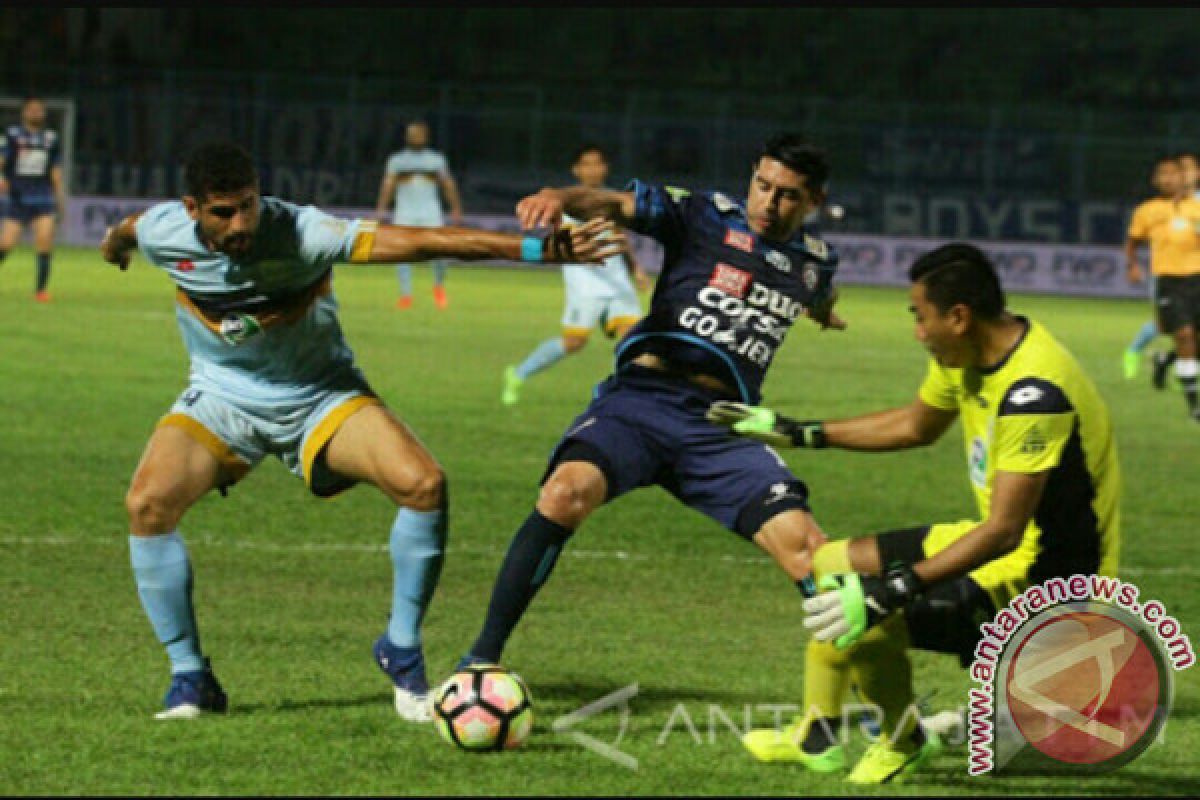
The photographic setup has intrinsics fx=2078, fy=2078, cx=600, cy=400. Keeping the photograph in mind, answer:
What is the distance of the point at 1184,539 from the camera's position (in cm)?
1136

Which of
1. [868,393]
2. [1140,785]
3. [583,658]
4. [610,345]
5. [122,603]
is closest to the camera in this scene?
[1140,785]

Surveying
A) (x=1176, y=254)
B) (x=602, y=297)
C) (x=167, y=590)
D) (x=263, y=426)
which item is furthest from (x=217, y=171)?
(x=1176, y=254)

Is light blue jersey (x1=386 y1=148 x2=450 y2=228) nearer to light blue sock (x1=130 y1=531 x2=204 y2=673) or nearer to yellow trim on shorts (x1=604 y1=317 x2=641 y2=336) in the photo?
yellow trim on shorts (x1=604 y1=317 x2=641 y2=336)

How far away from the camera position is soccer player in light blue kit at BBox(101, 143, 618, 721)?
694cm

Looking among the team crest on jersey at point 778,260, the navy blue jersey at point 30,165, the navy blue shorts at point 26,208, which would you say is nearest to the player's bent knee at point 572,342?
the team crest on jersey at point 778,260

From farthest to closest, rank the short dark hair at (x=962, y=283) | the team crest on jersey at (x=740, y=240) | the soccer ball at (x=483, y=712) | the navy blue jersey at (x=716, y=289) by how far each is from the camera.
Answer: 1. the team crest on jersey at (x=740, y=240)
2. the navy blue jersey at (x=716, y=289)
3. the soccer ball at (x=483, y=712)
4. the short dark hair at (x=962, y=283)

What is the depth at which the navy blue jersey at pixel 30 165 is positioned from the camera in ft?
83.2

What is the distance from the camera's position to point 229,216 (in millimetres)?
6984

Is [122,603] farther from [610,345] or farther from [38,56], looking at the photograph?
[38,56]

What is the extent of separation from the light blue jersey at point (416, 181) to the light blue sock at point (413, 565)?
19.8m

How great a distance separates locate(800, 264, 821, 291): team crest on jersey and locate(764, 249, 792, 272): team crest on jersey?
0.08 m

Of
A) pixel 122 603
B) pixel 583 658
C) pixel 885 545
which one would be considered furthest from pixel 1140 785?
pixel 122 603

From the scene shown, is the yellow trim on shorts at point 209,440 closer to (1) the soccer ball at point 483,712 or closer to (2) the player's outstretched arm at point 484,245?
(2) the player's outstretched arm at point 484,245

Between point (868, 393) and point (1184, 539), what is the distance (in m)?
6.85
